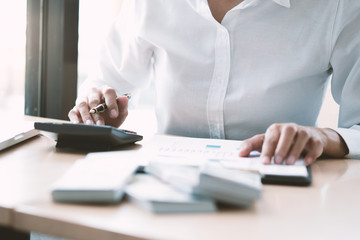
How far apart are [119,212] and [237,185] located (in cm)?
16

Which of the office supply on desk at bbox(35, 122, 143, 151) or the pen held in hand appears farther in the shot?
the pen held in hand

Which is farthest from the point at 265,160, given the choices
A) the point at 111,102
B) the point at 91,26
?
the point at 91,26

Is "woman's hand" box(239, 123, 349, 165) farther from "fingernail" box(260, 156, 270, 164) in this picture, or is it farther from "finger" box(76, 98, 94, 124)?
"finger" box(76, 98, 94, 124)

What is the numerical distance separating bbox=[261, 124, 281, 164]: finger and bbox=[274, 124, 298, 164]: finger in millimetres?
10

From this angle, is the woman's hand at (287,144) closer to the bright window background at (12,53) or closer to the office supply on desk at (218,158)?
the office supply on desk at (218,158)

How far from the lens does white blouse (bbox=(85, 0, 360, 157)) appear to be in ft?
3.68

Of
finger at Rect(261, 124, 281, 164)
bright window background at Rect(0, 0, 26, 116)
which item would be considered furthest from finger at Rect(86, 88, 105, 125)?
bright window background at Rect(0, 0, 26, 116)

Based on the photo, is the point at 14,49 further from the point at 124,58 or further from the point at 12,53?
the point at 124,58

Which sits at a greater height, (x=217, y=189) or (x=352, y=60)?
(x=352, y=60)

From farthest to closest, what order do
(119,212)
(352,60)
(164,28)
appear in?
→ (164,28)
(352,60)
(119,212)

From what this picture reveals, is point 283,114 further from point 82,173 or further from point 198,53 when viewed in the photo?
point 82,173

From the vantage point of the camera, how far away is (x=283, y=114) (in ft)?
3.92

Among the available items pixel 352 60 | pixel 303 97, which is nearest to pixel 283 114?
pixel 303 97

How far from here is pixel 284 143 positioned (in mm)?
780
